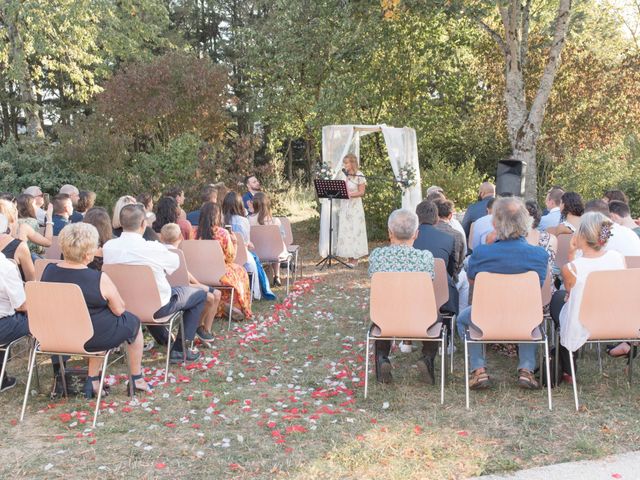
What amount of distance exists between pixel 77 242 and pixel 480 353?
318 centimetres

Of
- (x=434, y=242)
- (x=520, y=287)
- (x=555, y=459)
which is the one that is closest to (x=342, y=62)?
(x=434, y=242)

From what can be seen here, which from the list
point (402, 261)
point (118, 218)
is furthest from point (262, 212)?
point (402, 261)

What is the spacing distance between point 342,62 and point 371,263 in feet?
33.9

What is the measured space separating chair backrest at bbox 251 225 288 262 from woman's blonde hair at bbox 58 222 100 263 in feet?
13.6

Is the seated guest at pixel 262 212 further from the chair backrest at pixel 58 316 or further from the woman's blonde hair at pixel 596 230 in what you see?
the woman's blonde hair at pixel 596 230

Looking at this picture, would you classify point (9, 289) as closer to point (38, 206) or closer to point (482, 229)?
point (38, 206)

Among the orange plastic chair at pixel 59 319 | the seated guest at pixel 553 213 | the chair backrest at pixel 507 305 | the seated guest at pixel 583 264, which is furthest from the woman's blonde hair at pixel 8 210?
the seated guest at pixel 553 213

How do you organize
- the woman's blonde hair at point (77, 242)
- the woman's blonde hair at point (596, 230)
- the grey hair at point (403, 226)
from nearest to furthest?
the woman's blonde hair at point (77, 242), the woman's blonde hair at point (596, 230), the grey hair at point (403, 226)

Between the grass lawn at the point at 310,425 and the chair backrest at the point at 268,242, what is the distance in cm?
276

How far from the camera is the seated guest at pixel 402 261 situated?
17.4 feet

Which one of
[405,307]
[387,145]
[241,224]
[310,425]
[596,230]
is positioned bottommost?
[310,425]

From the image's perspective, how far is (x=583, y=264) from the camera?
4988mm

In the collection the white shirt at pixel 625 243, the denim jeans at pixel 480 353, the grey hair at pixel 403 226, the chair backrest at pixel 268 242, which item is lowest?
the denim jeans at pixel 480 353

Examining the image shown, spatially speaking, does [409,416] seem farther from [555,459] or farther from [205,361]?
[205,361]
